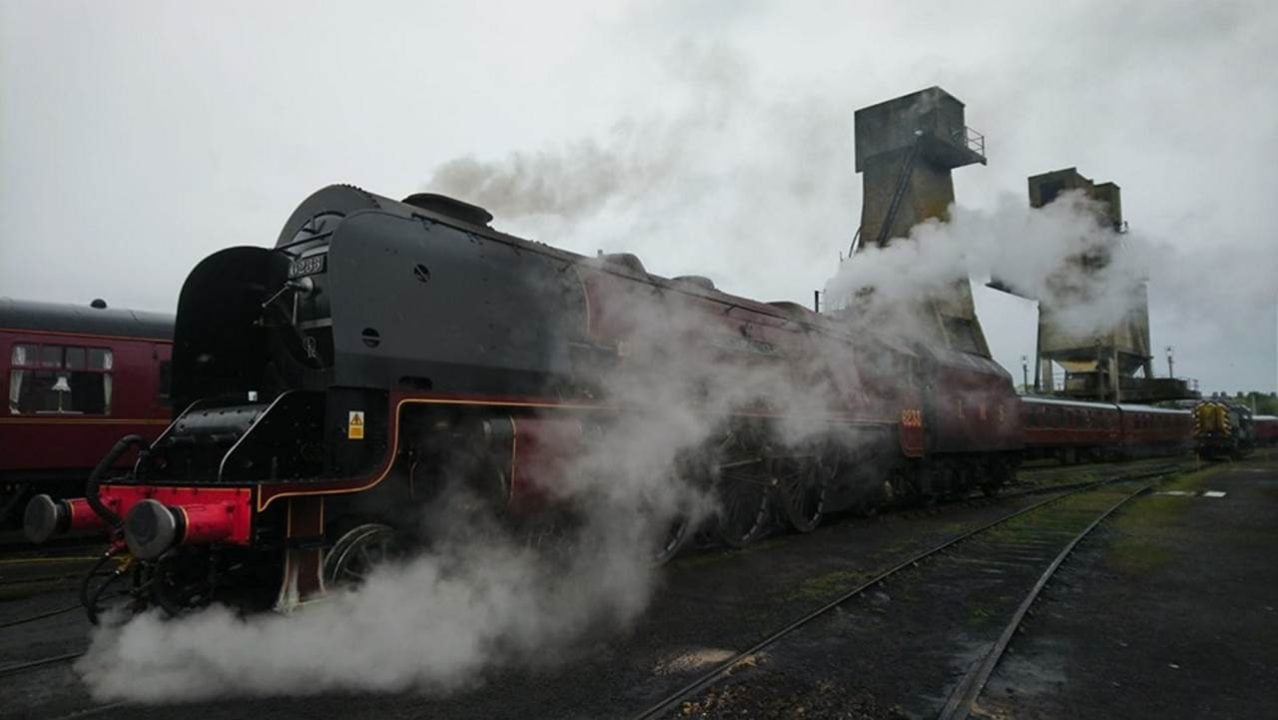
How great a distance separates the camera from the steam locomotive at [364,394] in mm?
4672

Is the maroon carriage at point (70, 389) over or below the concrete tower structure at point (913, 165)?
below

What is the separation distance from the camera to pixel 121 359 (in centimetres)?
1025

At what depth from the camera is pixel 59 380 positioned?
9.74m

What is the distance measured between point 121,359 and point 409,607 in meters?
7.83

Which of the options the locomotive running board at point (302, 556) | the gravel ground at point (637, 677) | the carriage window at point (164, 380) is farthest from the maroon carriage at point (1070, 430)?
the locomotive running board at point (302, 556)

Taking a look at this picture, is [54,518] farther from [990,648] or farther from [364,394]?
[990,648]

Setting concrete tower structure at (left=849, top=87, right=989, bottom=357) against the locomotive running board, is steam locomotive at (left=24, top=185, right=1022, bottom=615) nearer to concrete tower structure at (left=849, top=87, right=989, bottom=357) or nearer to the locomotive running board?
the locomotive running board

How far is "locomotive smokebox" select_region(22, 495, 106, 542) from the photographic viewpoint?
15.4ft

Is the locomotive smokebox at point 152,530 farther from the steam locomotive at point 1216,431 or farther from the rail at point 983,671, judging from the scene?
the steam locomotive at point 1216,431

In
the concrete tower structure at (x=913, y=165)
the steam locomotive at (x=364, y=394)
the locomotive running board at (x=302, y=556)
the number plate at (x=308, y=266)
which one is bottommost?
the locomotive running board at (x=302, y=556)

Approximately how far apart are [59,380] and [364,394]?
24.4ft

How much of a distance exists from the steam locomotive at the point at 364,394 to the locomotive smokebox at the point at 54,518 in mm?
13

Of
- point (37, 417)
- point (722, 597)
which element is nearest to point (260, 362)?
point (722, 597)

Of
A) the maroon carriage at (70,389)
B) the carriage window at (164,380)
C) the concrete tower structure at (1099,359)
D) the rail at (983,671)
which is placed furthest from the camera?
the concrete tower structure at (1099,359)
